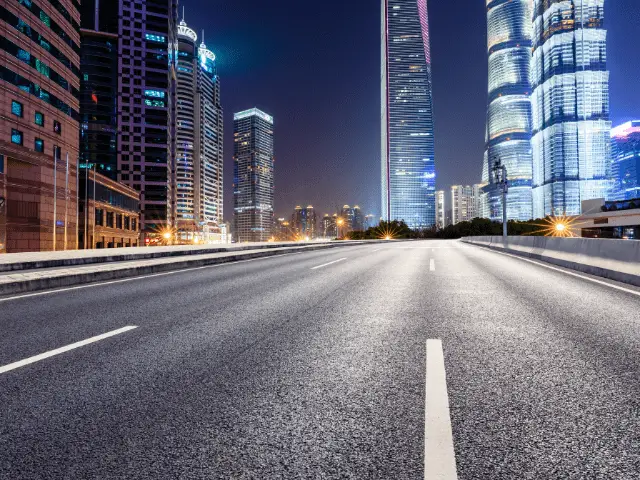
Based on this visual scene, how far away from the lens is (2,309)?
676 cm

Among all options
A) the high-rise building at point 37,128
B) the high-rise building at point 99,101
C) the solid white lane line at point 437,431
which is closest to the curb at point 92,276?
the solid white lane line at point 437,431

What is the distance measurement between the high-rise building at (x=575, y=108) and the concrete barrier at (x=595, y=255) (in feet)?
569

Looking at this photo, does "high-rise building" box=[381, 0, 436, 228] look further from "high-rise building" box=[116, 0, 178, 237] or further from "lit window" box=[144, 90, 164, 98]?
"lit window" box=[144, 90, 164, 98]

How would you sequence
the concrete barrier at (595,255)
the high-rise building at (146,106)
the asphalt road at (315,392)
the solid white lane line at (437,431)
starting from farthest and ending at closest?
the high-rise building at (146,106)
the concrete barrier at (595,255)
the asphalt road at (315,392)
the solid white lane line at (437,431)

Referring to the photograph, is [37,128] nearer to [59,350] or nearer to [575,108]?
[59,350]

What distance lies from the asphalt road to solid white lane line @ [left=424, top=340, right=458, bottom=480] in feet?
0.16

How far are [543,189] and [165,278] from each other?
668 feet

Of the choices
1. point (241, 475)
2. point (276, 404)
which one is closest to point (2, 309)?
point (276, 404)

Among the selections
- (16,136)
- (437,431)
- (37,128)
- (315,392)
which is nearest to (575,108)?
(37,128)

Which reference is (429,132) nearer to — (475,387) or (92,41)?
(92,41)

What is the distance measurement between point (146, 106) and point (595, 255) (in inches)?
4821

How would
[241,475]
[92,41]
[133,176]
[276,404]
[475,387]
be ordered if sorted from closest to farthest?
[241,475] < [276,404] < [475,387] < [92,41] < [133,176]

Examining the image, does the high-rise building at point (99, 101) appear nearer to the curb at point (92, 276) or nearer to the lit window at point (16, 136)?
the lit window at point (16, 136)

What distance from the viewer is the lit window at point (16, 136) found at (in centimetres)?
4191
